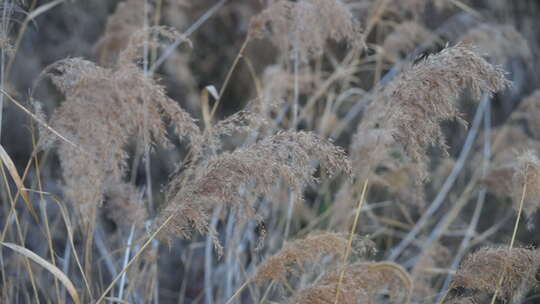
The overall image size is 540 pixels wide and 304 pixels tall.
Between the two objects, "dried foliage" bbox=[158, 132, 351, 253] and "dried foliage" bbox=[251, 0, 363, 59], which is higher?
"dried foliage" bbox=[251, 0, 363, 59]

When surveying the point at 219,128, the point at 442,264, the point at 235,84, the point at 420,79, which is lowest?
the point at 442,264

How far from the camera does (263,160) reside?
4.40 ft

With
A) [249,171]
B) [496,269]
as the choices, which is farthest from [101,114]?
[496,269]

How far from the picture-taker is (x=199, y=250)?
310cm

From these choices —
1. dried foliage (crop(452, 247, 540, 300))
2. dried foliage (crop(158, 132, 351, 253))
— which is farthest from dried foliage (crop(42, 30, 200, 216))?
dried foliage (crop(452, 247, 540, 300))

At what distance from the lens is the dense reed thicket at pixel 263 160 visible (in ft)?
4.67

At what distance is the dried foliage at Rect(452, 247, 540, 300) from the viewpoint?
4.74 ft

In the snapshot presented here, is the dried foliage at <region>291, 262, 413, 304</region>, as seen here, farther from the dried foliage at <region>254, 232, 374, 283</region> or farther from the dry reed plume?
the dry reed plume

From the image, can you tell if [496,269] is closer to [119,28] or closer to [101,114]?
[101,114]

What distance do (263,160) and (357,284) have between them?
1.46ft

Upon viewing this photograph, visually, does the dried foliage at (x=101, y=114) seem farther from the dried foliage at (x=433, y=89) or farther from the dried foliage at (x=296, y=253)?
the dried foliage at (x=433, y=89)

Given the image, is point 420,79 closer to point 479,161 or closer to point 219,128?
point 219,128

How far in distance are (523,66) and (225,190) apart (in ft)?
9.34

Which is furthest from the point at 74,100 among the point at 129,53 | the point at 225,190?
the point at 225,190
